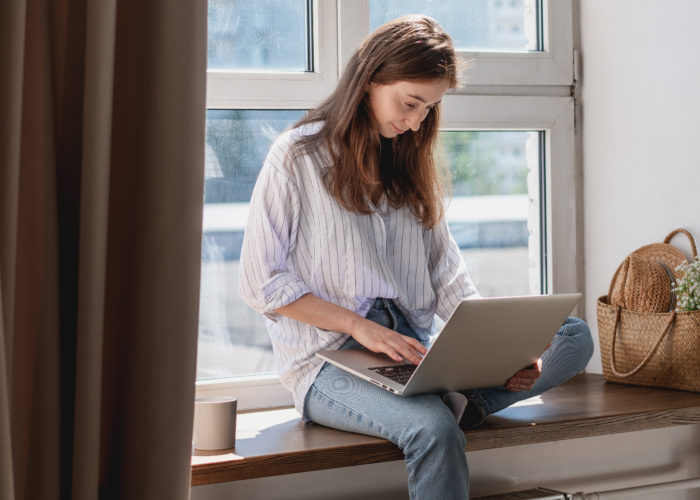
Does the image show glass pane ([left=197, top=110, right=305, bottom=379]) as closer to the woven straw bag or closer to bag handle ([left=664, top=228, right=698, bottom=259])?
the woven straw bag

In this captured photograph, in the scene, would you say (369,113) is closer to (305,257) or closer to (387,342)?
(305,257)

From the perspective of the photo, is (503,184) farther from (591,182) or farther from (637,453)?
(637,453)

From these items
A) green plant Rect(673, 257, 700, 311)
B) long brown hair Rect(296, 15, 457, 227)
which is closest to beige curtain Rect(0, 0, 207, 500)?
long brown hair Rect(296, 15, 457, 227)

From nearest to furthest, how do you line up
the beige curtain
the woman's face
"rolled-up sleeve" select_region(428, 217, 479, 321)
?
1. the beige curtain
2. the woman's face
3. "rolled-up sleeve" select_region(428, 217, 479, 321)

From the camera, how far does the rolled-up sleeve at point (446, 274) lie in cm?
183

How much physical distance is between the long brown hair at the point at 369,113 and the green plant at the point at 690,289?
0.62 metres

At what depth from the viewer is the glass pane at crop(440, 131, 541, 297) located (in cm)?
226

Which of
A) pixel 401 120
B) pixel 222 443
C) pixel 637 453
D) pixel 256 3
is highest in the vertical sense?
pixel 256 3

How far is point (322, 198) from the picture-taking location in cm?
170

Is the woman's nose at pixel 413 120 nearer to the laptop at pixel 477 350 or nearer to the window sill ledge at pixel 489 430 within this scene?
the laptop at pixel 477 350

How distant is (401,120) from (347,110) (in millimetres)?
113

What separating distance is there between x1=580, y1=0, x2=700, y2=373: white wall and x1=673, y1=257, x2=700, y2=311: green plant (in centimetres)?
14

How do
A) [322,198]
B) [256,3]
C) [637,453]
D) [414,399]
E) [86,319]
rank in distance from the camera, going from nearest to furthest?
[86,319], [414,399], [322,198], [256,3], [637,453]

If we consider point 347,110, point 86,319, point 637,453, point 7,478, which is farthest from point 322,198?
point 637,453
